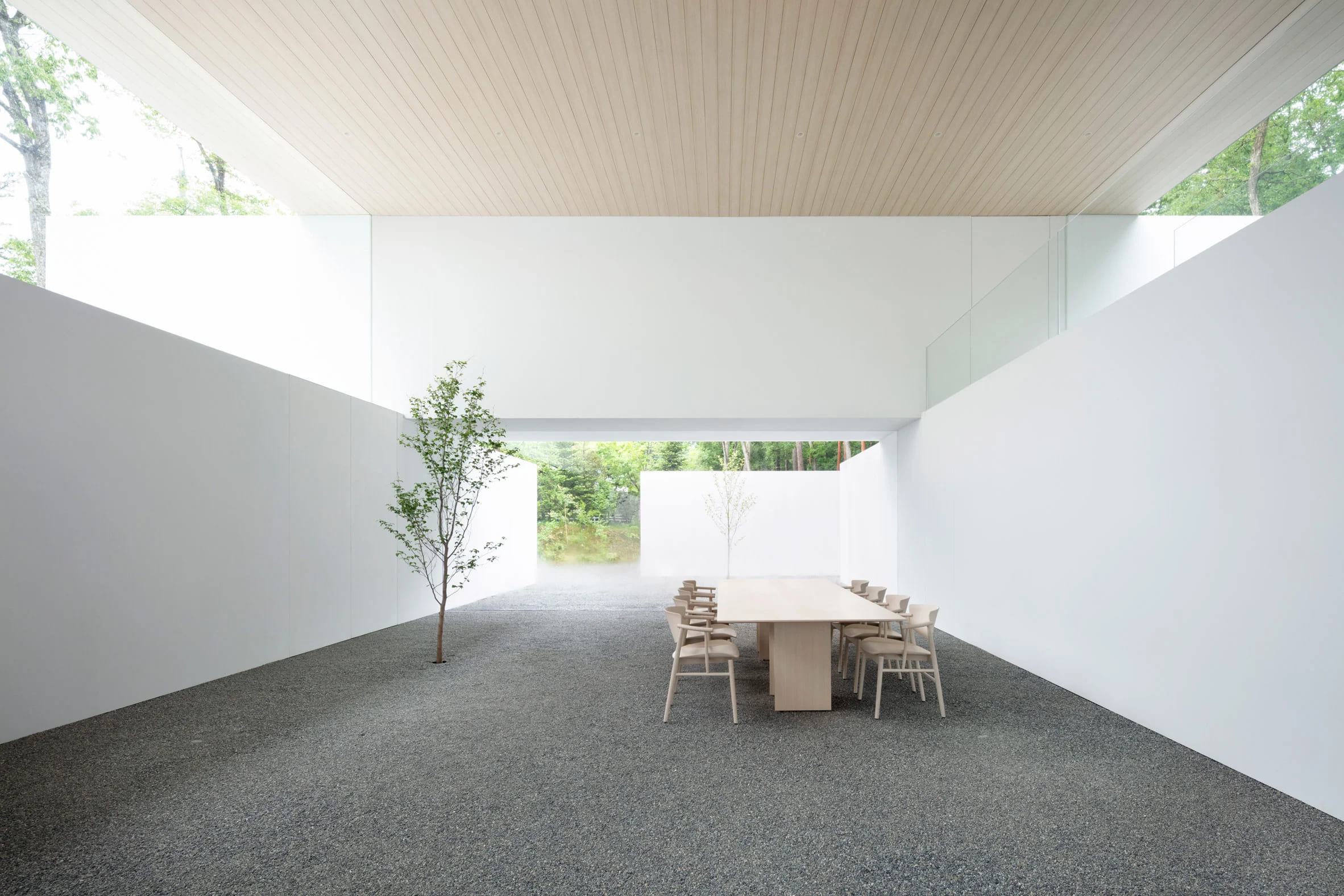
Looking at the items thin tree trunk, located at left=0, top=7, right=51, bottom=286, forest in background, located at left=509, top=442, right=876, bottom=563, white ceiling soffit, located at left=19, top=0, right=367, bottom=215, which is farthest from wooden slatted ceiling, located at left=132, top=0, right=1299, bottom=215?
forest in background, located at left=509, top=442, right=876, bottom=563

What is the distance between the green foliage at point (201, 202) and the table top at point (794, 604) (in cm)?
1125

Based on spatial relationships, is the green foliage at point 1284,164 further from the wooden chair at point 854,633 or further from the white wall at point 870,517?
the white wall at point 870,517

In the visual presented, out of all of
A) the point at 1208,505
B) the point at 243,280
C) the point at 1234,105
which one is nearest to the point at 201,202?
the point at 243,280

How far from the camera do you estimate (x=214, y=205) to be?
12.7 meters

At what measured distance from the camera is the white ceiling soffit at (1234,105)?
17.6 ft

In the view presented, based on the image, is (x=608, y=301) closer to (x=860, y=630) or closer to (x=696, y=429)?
(x=696, y=429)

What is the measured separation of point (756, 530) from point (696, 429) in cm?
625

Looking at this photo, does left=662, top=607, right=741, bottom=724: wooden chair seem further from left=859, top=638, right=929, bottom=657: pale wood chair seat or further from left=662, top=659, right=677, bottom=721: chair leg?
left=859, top=638, right=929, bottom=657: pale wood chair seat

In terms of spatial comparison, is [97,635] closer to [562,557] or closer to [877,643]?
[877,643]

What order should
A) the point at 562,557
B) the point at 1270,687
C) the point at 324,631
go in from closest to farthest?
1. the point at 1270,687
2. the point at 324,631
3. the point at 562,557

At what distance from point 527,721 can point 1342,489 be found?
4237mm

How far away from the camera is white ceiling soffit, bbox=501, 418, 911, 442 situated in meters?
9.63

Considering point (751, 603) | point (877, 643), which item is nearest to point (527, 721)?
point (751, 603)

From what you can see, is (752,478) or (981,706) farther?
(752,478)
